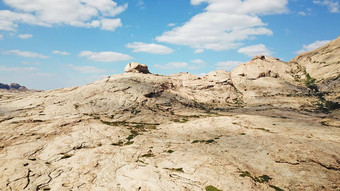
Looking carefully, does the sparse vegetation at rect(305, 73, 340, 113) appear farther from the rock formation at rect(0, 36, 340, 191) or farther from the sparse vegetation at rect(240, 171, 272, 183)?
the sparse vegetation at rect(240, 171, 272, 183)

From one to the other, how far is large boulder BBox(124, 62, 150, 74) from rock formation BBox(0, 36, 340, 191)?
69.8 ft

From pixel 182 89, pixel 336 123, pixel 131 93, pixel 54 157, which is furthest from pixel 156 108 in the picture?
pixel 336 123

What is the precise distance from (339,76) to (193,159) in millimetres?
111108

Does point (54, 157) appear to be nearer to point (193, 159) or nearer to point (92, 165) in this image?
point (92, 165)

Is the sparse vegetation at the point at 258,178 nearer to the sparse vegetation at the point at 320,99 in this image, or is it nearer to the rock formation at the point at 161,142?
the rock formation at the point at 161,142

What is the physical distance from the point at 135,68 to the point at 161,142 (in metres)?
88.7

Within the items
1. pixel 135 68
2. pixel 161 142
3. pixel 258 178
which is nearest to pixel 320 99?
pixel 258 178

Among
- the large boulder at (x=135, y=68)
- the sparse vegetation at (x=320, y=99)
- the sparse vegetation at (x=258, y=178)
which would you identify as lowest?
the sparse vegetation at (x=258, y=178)

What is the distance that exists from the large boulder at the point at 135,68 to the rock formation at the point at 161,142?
837 inches

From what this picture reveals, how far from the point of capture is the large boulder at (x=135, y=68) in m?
128

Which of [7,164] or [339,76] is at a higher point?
[339,76]

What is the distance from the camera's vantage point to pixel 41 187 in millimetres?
29406

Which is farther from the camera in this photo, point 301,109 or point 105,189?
point 301,109

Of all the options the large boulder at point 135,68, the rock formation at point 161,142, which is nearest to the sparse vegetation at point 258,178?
the rock formation at point 161,142
